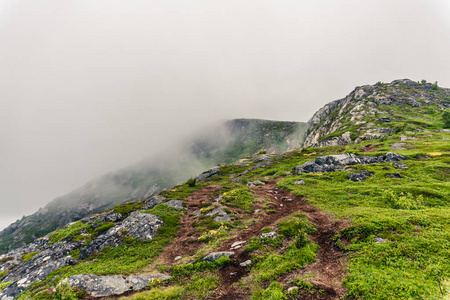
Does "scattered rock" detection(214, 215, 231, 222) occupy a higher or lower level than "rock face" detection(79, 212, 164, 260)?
lower

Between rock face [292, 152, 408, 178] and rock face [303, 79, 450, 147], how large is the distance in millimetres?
49866

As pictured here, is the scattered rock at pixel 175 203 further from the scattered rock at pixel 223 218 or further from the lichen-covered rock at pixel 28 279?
the lichen-covered rock at pixel 28 279

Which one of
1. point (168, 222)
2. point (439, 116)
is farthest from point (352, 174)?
point (439, 116)

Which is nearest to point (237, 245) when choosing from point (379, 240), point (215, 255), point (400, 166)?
point (215, 255)

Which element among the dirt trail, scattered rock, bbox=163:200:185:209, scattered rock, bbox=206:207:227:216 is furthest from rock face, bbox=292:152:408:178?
scattered rock, bbox=163:200:185:209

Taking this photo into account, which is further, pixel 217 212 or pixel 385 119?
pixel 385 119

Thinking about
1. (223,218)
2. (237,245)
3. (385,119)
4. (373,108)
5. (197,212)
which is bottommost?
(385,119)

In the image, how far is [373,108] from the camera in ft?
478

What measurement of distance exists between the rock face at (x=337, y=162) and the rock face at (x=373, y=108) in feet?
164

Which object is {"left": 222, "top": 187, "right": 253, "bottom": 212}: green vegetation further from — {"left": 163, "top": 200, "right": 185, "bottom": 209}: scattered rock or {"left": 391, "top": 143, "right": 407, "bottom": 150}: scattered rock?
{"left": 391, "top": 143, "right": 407, "bottom": 150}: scattered rock

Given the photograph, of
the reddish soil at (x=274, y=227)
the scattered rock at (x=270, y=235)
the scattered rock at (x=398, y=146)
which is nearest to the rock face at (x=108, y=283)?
the reddish soil at (x=274, y=227)

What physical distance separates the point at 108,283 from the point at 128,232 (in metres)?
13.7

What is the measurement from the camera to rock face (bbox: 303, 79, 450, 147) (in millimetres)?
108125

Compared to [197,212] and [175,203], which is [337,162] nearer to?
[197,212]
